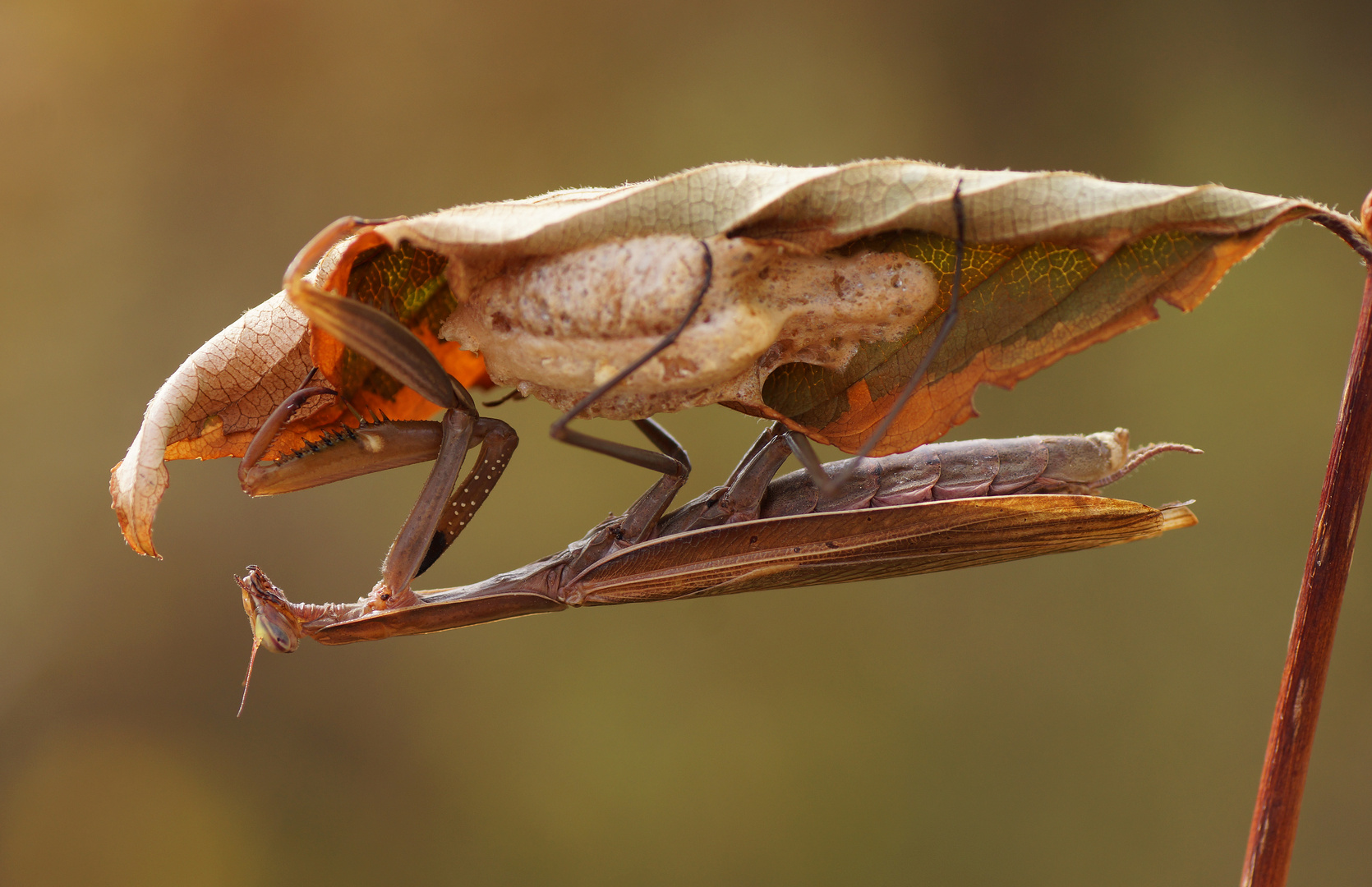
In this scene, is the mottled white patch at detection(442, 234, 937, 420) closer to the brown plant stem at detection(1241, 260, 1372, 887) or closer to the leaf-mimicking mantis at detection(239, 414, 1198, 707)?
the leaf-mimicking mantis at detection(239, 414, 1198, 707)

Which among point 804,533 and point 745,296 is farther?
point 804,533

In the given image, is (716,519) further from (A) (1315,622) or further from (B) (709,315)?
(A) (1315,622)

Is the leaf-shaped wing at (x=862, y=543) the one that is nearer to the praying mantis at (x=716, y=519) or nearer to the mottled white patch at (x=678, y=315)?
the praying mantis at (x=716, y=519)

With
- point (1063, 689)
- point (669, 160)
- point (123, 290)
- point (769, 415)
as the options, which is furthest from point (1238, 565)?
point (123, 290)

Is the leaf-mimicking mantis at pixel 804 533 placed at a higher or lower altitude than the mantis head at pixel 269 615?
higher

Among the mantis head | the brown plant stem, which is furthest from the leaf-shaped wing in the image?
the mantis head

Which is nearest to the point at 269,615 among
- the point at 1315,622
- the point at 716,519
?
the point at 716,519

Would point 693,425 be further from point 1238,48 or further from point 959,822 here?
point 1238,48

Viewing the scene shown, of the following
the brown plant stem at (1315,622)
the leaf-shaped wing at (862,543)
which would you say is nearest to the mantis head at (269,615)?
the leaf-shaped wing at (862,543)
